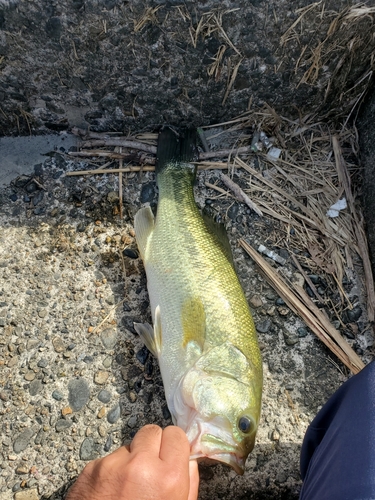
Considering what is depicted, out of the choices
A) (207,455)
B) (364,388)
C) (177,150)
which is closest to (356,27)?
(177,150)

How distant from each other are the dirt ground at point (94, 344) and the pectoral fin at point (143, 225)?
0.74ft

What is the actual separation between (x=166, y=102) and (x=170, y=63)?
335mm

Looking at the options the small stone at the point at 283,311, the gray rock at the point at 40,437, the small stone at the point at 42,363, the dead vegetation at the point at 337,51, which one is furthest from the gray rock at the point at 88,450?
the dead vegetation at the point at 337,51

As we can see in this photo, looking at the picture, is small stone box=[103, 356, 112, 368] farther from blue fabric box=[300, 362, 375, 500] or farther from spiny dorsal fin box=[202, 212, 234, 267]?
blue fabric box=[300, 362, 375, 500]

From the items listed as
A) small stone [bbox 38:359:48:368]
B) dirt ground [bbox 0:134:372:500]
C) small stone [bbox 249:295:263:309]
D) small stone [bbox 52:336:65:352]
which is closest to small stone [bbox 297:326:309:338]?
dirt ground [bbox 0:134:372:500]

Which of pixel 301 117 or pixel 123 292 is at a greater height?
pixel 301 117

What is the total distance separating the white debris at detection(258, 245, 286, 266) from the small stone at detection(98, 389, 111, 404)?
1.59m

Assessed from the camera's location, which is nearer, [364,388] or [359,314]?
[364,388]

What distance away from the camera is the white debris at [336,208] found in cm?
333

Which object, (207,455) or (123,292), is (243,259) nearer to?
(123,292)

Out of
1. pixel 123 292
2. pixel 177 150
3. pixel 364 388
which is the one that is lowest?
pixel 364 388

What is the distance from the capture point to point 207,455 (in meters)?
2.17

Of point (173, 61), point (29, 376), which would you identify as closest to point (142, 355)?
point (29, 376)

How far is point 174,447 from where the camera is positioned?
202 centimetres
